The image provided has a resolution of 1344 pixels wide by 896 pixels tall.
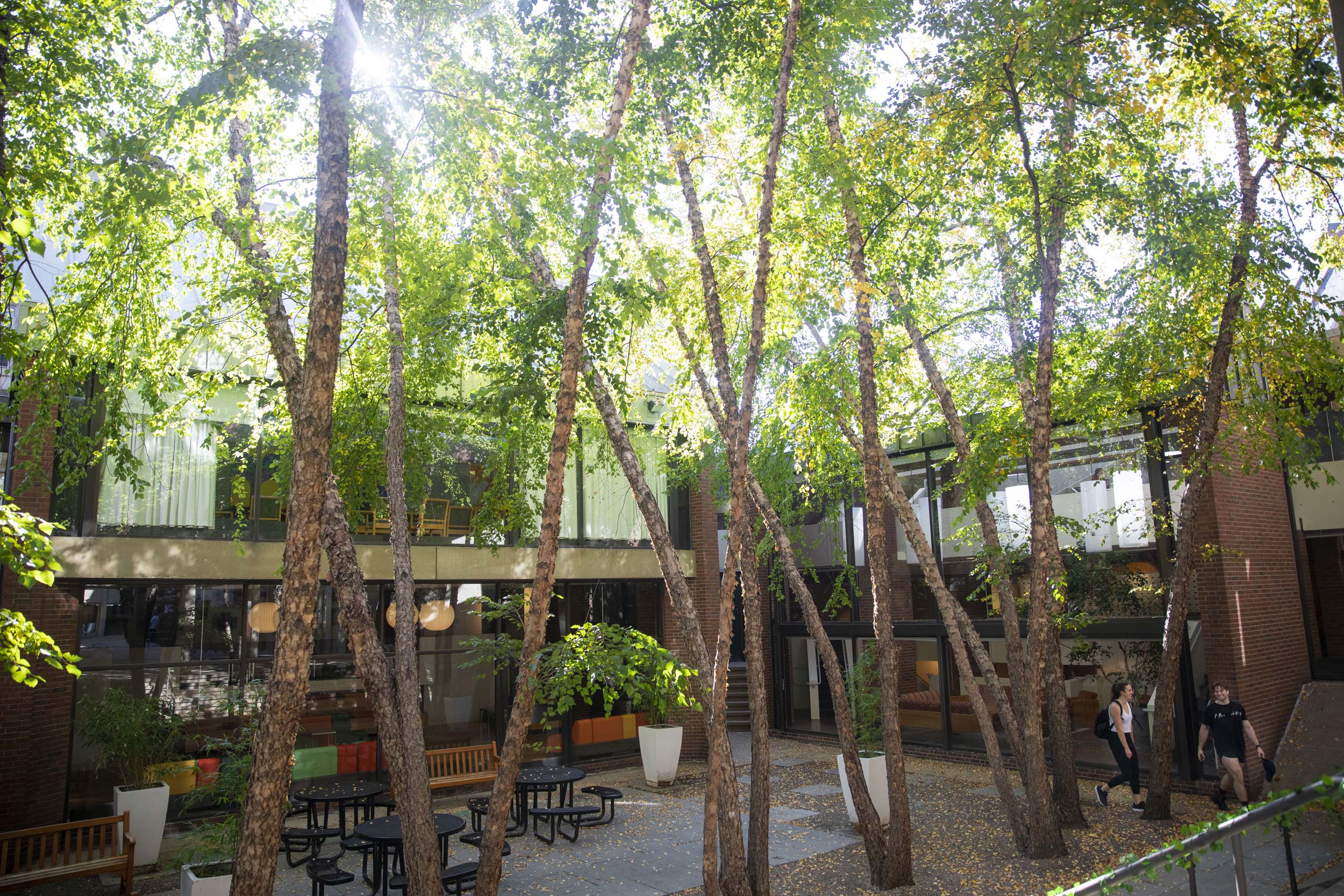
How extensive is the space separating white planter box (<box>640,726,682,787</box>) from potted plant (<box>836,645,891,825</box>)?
95.9 inches

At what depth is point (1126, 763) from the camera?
35.6 feet

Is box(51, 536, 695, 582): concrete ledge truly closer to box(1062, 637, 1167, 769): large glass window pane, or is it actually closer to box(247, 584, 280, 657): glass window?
box(247, 584, 280, 657): glass window

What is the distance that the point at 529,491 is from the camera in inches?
530

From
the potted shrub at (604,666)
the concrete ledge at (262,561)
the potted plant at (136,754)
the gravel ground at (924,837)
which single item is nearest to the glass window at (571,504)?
the concrete ledge at (262,561)

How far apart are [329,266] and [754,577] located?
4923mm

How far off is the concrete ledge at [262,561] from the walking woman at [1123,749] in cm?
737

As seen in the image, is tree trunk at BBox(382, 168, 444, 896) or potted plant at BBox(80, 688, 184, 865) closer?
tree trunk at BBox(382, 168, 444, 896)

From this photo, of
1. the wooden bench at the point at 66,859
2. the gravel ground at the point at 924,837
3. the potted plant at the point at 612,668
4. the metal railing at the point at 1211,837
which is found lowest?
the gravel ground at the point at 924,837

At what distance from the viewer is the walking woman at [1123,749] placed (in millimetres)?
10820

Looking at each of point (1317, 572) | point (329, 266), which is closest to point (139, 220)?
point (329, 266)

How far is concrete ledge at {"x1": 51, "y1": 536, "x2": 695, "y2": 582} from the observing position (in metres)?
10.4

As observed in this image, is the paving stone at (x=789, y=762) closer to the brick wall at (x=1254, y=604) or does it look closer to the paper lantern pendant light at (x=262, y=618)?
the brick wall at (x=1254, y=604)

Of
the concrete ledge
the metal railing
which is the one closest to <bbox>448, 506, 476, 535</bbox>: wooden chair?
the concrete ledge

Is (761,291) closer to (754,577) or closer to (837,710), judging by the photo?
(754,577)
